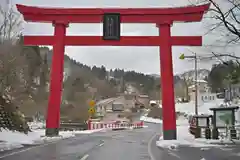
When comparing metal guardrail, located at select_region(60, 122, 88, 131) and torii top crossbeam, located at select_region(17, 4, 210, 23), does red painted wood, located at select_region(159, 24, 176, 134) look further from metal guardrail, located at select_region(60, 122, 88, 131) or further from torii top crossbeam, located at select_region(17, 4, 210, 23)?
metal guardrail, located at select_region(60, 122, 88, 131)

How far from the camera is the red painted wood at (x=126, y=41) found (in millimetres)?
23562

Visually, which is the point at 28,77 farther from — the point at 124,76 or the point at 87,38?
the point at 124,76

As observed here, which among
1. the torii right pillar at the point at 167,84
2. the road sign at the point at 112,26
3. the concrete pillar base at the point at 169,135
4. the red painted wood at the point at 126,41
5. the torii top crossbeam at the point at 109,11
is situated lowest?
the concrete pillar base at the point at 169,135

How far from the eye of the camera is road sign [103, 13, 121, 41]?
2342 centimetres

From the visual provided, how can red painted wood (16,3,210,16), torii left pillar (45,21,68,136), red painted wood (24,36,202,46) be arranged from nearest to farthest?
red painted wood (16,3,210,16)
red painted wood (24,36,202,46)
torii left pillar (45,21,68,136)

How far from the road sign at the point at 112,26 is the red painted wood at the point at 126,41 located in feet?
1.47

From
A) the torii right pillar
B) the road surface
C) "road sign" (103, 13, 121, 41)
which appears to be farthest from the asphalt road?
"road sign" (103, 13, 121, 41)

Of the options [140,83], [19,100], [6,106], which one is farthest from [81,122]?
[140,83]

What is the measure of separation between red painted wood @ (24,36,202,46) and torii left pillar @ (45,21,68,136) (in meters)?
0.60

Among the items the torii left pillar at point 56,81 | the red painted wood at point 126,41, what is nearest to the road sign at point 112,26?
the red painted wood at point 126,41

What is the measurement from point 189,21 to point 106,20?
5718 millimetres

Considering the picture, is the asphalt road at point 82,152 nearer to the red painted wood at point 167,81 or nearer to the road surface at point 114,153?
the road surface at point 114,153

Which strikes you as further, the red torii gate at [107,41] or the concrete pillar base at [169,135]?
the red torii gate at [107,41]

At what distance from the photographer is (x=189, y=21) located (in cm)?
2367
